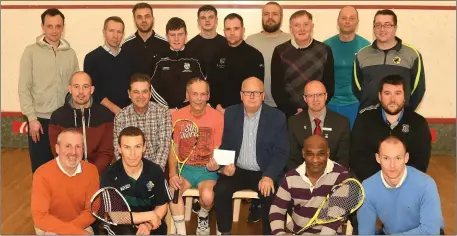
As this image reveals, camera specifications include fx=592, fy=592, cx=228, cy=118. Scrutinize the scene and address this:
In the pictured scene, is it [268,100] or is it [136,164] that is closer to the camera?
[136,164]

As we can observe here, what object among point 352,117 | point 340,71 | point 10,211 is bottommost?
point 10,211

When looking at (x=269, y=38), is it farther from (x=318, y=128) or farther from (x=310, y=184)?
(x=310, y=184)

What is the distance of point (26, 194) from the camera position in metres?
6.56

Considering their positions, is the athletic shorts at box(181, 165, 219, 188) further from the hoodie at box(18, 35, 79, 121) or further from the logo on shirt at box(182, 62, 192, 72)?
the hoodie at box(18, 35, 79, 121)

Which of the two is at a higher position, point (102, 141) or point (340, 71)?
point (340, 71)

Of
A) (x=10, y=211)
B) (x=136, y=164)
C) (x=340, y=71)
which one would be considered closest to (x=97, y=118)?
(x=136, y=164)

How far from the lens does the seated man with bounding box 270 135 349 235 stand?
14.8ft

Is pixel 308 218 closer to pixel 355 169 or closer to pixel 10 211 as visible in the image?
pixel 355 169

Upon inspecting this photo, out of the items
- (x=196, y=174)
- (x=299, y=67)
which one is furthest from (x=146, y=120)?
(x=299, y=67)

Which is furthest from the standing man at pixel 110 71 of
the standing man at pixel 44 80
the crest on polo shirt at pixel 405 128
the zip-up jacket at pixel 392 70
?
the crest on polo shirt at pixel 405 128

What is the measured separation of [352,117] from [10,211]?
3.70 meters

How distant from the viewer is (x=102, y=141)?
547 cm

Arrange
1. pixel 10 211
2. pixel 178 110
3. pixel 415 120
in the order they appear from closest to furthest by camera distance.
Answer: pixel 415 120 → pixel 178 110 → pixel 10 211

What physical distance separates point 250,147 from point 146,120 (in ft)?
3.26
